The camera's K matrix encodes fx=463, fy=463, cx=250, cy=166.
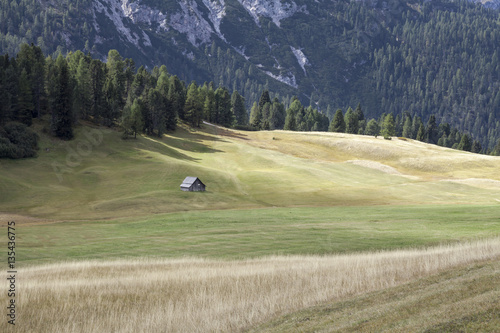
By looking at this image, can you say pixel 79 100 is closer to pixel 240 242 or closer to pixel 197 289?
pixel 240 242

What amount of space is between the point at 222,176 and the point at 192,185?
12967 millimetres

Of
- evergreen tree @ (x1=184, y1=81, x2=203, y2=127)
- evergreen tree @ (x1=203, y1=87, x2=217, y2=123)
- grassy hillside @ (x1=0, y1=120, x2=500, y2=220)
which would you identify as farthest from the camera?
evergreen tree @ (x1=203, y1=87, x2=217, y2=123)

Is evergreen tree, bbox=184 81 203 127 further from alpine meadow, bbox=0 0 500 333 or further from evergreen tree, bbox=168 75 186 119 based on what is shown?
alpine meadow, bbox=0 0 500 333

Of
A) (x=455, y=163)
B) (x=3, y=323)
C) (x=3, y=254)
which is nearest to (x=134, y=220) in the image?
(x=3, y=254)

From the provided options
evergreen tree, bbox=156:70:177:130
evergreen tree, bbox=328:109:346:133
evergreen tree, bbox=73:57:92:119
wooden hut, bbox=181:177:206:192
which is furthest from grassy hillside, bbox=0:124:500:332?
evergreen tree, bbox=328:109:346:133

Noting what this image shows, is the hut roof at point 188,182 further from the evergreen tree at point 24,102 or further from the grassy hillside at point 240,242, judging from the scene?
the evergreen tree at point 24,102

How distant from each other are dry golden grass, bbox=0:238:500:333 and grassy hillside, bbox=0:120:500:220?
34957mm

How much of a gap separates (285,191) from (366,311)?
58850mm

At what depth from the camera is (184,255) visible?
1209 inches

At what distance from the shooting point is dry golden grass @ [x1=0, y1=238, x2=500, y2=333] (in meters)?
16.4

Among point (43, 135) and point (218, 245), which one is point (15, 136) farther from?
point (218, 245)

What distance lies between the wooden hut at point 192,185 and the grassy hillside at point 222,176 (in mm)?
1694

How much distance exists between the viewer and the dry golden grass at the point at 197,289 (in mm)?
16391

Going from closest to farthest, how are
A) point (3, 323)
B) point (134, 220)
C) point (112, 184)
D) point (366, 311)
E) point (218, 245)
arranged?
point (366, 311) → point (3, 323) → point (218, 245) → point (134, 220) → point (112, 184)
